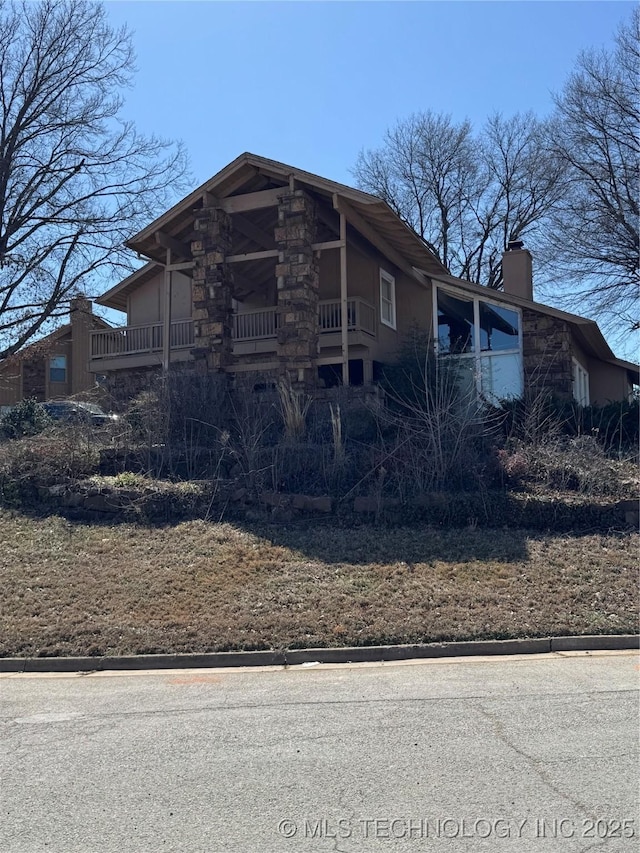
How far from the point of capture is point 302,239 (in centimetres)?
1875

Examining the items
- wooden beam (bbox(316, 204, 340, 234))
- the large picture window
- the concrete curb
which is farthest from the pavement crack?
wooden beam (bbox(316, 204, 340, 234))

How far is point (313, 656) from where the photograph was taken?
8820 mm

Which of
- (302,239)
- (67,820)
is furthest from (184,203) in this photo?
(67,820)

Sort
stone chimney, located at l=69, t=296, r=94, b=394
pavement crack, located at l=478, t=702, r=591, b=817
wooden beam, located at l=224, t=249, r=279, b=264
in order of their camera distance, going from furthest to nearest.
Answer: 1. stone chimney, located at l=69, t=296, r=94, b=394
2. wooden beam, located at l=224, t=249, r=279, b=264
3. pavement crack, located at l=478, t=702, r=591, b=817

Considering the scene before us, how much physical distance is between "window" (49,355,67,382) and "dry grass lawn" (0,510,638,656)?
23569 millimetres

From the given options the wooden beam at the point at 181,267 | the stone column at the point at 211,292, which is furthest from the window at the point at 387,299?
the wooden beam at the point at 181,267

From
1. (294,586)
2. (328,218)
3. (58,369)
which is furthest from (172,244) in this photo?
(58,369)

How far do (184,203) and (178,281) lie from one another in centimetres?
491

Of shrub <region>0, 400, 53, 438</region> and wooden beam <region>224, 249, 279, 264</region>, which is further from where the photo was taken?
wooden beam <region>224, 249, 279, 264</region>

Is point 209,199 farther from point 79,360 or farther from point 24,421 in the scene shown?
point 79,360

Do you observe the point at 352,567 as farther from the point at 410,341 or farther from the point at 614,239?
the point at 614,239

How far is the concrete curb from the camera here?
8.82m

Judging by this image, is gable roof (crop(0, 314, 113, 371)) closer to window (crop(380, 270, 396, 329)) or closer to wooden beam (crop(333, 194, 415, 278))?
window (crop(380, 270, 396, 329))

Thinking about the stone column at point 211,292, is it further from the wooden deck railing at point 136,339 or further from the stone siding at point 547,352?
the stone siding at point 547,352
